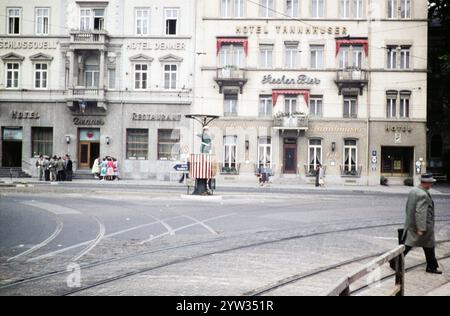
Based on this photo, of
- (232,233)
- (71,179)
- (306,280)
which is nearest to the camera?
(306,280)

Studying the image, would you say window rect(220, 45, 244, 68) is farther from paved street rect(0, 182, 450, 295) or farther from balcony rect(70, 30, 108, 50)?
paved street rect(0, 182, 450, 295)

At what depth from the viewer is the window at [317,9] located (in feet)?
136

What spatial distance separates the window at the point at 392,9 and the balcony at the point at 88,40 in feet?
71.0

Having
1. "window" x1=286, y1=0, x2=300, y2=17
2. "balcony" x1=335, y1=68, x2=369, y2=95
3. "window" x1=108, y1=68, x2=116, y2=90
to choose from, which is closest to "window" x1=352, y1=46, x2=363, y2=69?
"balcony" x1=335, y1=68, x2=369, y2=95

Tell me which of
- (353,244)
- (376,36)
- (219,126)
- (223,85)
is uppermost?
(376,36)

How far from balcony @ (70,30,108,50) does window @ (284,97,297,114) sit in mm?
14610

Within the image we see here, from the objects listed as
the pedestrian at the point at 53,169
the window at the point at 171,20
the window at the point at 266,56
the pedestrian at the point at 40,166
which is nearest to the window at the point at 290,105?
the window at the point at 266,56

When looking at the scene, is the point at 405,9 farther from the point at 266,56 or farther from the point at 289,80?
the point at 266,56

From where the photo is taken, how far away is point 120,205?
1991 cm

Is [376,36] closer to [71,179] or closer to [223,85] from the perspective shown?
[223,85]

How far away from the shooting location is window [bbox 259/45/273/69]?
41.5m
